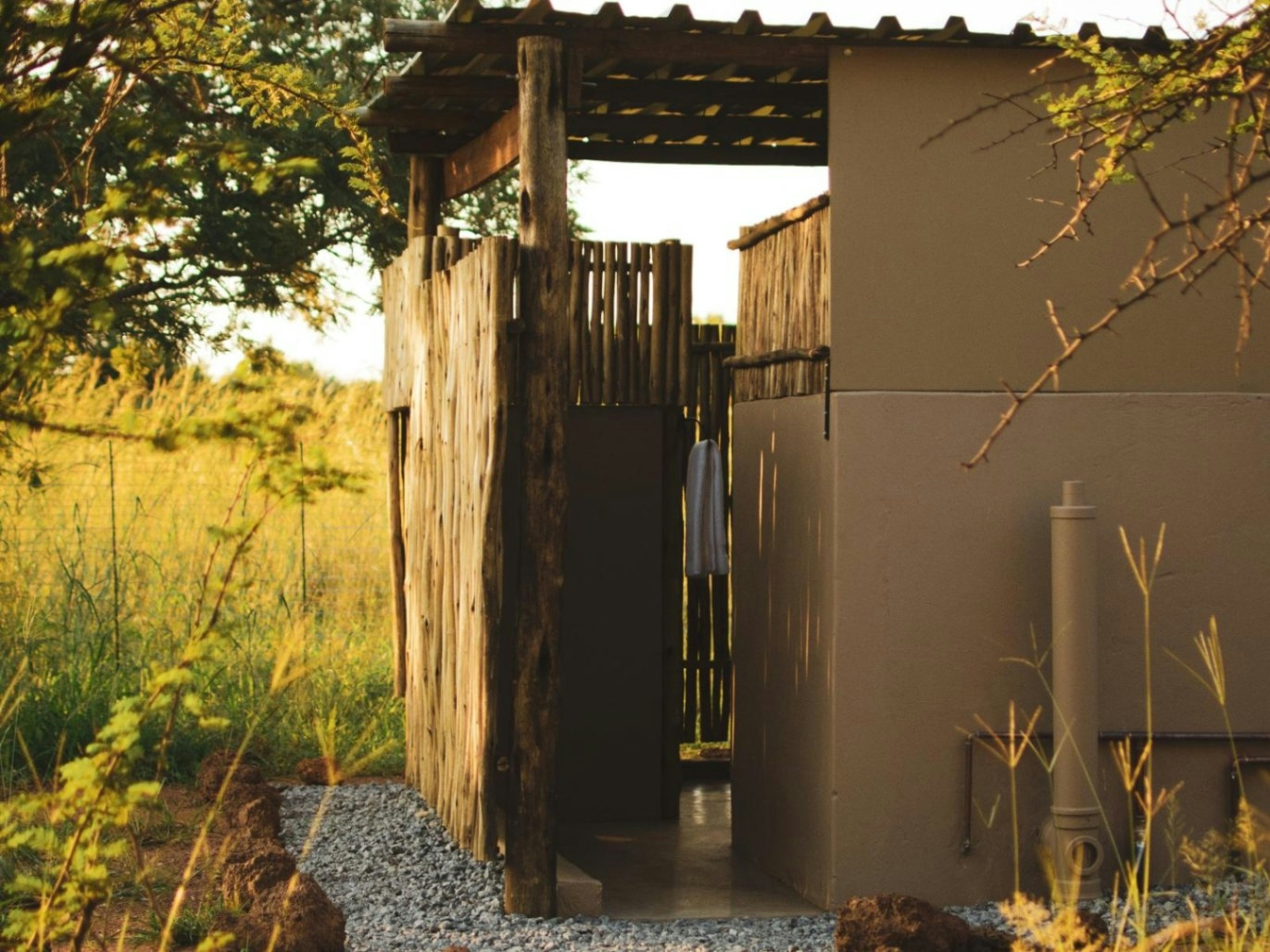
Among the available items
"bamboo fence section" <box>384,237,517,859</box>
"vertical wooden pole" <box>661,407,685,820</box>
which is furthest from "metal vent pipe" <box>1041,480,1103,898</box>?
"vertical wooden pole" <box>661,407,685,820</box>

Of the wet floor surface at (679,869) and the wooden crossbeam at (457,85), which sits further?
the wooden crossbeam at (457,85)

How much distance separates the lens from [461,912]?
18.3ft

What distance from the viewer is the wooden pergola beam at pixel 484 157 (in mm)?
6290

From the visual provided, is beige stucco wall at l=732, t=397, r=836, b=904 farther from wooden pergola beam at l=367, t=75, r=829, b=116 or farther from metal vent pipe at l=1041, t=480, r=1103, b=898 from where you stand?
wooden pergola beam at l=367, t=75, r=829, b=116

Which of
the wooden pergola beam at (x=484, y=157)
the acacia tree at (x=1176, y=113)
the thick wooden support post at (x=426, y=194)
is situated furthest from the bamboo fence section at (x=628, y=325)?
the acacia tree at (x=1176, y=113)

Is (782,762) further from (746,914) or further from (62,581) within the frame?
(62,581)

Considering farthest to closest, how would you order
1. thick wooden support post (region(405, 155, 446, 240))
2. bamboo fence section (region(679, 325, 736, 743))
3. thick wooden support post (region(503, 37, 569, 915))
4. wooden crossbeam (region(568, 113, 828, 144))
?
1. bamboo fence section (region(679, 325, 736, 743))
2. thick wooden support post (region(405, 155, 446, 240))
3. wooden crossbeam (region(568, 113, 828, 144))
4. thick wooden support post (region(503, 37, 569, 915))

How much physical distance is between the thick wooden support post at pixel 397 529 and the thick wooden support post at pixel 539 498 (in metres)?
2.72

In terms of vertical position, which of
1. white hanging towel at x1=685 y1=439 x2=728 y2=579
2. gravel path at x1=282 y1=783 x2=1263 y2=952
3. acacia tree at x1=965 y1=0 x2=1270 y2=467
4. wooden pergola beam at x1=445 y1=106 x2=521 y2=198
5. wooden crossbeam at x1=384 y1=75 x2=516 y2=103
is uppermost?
wooden crossbeam at x1=384 y1=75 x2=516 y2=103

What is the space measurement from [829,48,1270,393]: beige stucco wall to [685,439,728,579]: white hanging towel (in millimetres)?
1736

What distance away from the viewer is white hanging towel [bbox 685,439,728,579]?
24.4ft

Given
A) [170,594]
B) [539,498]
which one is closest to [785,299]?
[539,498]

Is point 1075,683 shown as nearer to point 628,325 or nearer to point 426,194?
point 628,325

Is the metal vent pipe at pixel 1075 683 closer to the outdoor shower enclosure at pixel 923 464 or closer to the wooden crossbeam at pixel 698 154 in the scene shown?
the outdoor shower enclosure at pixel 923 464
